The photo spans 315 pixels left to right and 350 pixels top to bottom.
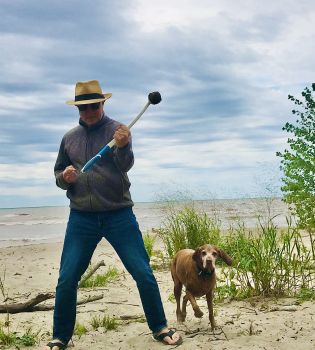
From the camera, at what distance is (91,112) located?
198 inches

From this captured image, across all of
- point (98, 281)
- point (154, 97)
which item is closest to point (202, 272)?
point (154, 97)

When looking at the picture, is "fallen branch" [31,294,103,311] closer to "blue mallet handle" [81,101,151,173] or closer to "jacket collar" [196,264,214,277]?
"jacket collar" [196,264,214,277]

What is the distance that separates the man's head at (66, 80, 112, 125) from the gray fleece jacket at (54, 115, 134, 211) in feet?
0.24

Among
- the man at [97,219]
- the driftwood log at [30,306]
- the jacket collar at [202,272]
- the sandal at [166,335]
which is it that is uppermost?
the man at [97,219]

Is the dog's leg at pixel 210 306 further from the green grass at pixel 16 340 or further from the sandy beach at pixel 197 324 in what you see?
the green grass at pixel 16 340

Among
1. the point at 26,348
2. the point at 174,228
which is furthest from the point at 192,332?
the point at 174,228

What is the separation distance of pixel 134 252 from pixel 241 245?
2714 millimetres

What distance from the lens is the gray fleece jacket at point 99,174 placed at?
15.8ft

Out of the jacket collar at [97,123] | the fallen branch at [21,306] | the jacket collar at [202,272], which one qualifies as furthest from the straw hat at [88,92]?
the fallen branch at [21,306]

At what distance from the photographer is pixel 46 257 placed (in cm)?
1237

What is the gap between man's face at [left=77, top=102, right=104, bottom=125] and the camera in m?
5.02

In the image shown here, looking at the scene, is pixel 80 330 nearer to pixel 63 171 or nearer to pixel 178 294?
pixel 178 294

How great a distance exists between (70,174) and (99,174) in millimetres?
274

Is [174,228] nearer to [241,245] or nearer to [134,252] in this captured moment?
[241,245]
